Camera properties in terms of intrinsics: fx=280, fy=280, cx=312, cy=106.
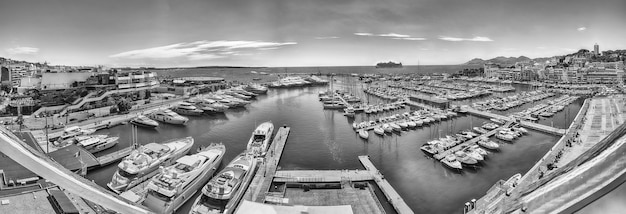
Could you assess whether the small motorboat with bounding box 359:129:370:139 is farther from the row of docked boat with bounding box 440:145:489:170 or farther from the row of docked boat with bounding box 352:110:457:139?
the row of docked boat with bounding box 440:145:489:170

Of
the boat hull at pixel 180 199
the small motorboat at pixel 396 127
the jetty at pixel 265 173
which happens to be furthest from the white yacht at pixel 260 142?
the small motorboat at pixel 396 127

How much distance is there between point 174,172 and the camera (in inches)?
268

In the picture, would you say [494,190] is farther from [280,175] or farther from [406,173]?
[280,175]

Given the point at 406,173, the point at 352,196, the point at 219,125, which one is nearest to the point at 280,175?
the point at 352,196

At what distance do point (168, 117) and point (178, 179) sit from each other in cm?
946

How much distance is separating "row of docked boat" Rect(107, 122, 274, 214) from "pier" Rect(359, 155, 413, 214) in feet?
11.0

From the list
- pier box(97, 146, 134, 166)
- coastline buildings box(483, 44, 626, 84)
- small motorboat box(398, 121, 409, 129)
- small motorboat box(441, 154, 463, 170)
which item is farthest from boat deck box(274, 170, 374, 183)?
coastline buildings box(483, 44, 626, 84)

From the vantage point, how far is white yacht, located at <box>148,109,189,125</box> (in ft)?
48.1

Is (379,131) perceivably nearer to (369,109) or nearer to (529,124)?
(369,109)

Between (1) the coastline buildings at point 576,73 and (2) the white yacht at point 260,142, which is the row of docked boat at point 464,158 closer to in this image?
(2) the white yacht at point 260,142

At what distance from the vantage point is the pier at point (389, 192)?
6181 mm

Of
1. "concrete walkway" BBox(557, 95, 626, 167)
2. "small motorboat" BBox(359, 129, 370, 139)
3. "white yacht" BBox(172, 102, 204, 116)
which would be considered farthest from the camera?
"white yacht" BBox(172, 102, 204, 116)

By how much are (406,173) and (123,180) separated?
7762 millimetres

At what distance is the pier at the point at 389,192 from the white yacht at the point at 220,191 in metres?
3.42
